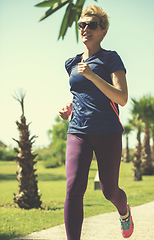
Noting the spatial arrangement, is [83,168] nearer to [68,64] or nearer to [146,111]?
[68,64]

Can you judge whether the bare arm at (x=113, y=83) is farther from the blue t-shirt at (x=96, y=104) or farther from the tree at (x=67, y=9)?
the tree at (x=67, y=9)

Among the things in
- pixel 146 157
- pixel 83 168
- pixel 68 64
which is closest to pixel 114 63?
pixel 68 64

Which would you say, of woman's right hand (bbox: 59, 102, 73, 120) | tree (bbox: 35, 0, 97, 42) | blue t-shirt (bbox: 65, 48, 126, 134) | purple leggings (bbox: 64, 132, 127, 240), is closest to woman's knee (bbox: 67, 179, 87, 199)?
purple leggings (bbox: 64, 132, 127, 240)

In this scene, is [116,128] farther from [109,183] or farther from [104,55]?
[104,55]

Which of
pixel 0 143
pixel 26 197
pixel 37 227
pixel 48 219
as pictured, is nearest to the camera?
pixel 37 227

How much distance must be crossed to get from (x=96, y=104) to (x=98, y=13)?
895 mm

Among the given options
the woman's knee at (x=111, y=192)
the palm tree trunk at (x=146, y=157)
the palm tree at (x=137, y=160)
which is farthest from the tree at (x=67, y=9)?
the palm tree trunk at (x=146, y=157)

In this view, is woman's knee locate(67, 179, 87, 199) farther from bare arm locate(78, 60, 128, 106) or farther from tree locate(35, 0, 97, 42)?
tree locate(35, 0, 97, 42)

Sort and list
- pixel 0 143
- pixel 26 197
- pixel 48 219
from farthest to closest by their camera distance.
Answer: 1. pixel 0 143
2. pixel 26 197
3. pixel 48 219

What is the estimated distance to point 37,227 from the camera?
3.93m

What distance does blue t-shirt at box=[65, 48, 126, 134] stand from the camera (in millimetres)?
2512

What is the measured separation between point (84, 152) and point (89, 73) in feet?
2.25

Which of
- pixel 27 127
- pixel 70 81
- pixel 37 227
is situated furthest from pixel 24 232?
pixel 27 127

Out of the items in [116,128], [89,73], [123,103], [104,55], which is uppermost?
[104,55]
